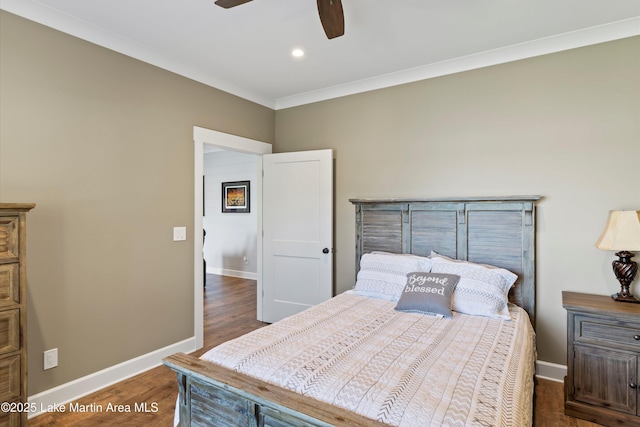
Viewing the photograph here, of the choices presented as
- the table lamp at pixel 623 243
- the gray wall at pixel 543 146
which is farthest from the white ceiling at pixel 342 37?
the table lamp at pixel 623 243

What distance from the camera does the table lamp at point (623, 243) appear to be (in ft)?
7.25

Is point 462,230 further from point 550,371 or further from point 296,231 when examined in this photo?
point 296,231

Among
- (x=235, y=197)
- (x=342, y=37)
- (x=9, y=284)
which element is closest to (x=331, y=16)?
(x=342, y=37)

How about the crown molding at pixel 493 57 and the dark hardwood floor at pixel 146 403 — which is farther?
the crown molding at pixel 493 57

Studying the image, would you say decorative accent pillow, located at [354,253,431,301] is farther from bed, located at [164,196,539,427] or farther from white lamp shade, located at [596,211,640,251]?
white lamp shade, located at [596,211,640,251]

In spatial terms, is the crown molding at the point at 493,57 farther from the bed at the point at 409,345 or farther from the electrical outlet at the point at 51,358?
the electrical outlet at the point at 51,358

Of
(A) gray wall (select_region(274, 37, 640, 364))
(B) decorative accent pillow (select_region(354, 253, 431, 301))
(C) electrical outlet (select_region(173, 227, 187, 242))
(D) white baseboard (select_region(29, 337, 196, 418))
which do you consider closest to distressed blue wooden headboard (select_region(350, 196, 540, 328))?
(A) gray wall (select_region(274, 37, 640, 364))

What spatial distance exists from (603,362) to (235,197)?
238 inches

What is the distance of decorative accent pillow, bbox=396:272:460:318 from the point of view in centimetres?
233

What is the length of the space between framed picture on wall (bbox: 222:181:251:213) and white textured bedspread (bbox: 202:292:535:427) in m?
4.73

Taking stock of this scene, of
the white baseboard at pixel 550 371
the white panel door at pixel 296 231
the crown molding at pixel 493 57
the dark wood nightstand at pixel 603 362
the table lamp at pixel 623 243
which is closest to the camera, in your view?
the dark wood nightstand at pixel 603 362

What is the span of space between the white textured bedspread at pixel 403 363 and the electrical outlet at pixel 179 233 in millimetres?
1497

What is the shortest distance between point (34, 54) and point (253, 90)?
6.41ft

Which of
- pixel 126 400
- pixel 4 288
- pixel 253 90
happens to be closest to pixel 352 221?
pixel 253 90
